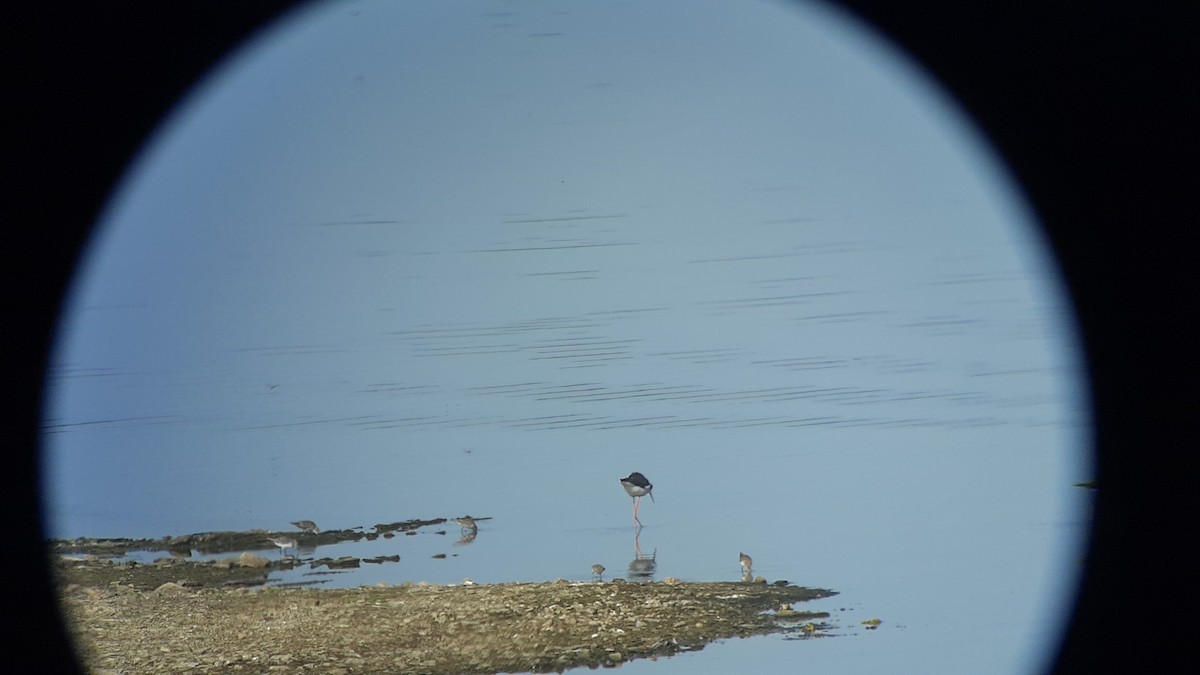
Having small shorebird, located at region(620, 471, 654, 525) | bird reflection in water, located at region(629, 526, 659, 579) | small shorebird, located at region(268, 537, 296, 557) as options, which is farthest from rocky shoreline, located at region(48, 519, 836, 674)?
small shorebird, located at region(620, 471, 654, 525)

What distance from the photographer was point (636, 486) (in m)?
11.5

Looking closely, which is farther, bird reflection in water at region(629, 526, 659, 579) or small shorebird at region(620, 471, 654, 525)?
A: small shorebird at region(620, 471, 654, 525)

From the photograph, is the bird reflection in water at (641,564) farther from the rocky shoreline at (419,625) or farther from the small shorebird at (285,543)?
the small shorebird at (285,543)

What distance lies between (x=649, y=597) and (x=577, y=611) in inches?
25.2

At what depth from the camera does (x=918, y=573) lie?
9.48 meters

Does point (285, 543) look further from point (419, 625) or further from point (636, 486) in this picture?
point (419, 625)

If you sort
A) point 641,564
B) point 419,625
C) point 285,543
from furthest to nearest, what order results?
point 285,543 < point 641,564 < point 419,625

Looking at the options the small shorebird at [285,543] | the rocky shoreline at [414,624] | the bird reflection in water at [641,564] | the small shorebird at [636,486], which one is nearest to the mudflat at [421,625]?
the rocky shoreline at [414,624]

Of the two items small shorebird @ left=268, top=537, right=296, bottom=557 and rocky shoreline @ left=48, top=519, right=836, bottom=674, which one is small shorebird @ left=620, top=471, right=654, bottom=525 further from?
small shorebird @ left=268, top=537, right=296, bottom=557

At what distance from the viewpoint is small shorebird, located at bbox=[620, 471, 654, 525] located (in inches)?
450

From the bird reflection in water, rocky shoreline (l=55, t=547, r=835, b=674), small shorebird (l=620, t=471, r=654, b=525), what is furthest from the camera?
small shorebird (l=620, t=471, r=654, b=525)

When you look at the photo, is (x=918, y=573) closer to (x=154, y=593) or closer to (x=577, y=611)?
(x=577, y=611)

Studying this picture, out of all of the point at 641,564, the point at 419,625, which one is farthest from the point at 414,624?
the point at 641,564

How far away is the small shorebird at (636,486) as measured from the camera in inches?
450
